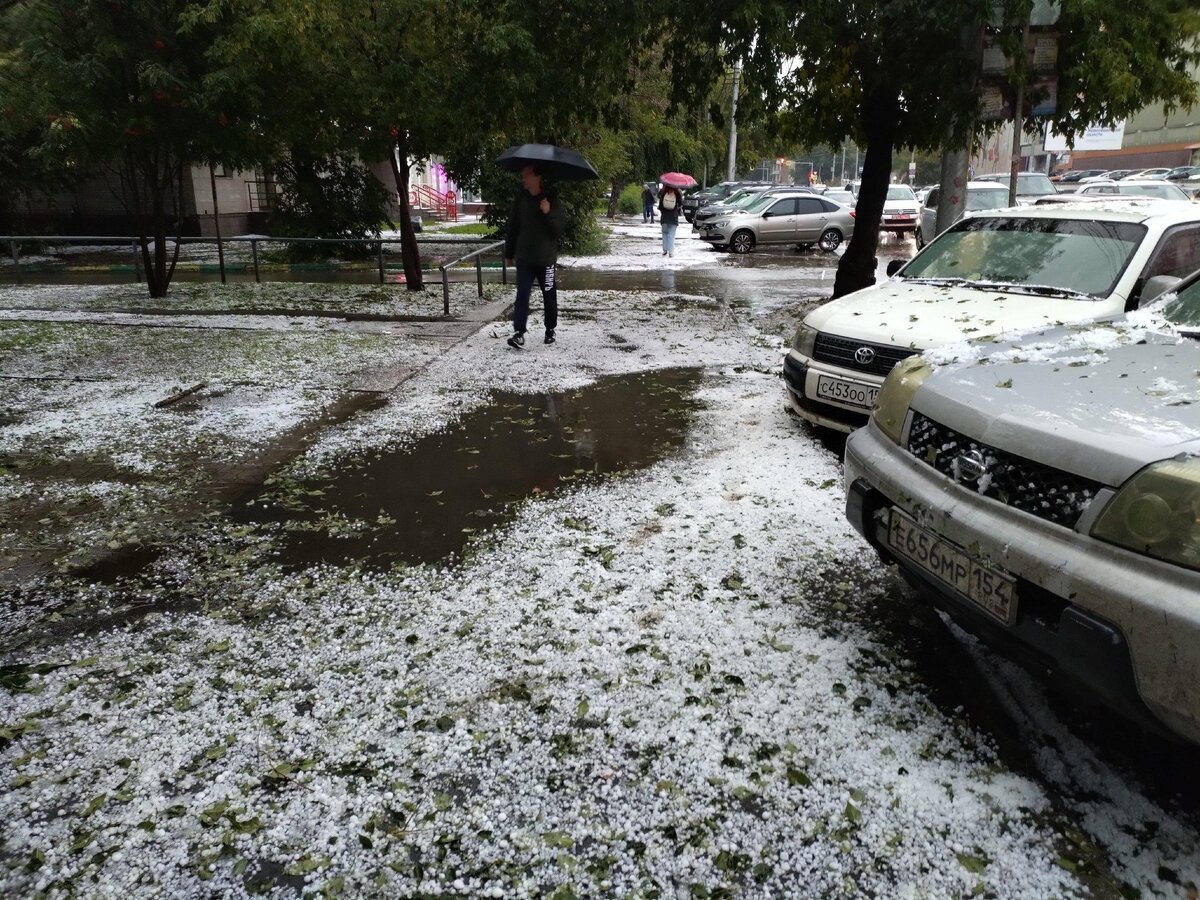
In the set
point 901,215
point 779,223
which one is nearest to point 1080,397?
point 779,223

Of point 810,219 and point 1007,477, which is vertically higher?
point 810,219

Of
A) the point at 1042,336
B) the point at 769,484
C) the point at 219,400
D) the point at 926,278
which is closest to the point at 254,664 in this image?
the point at 769,484

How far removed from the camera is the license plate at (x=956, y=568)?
2.57 metres

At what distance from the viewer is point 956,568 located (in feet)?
9.05

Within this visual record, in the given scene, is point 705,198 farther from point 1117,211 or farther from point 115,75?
point 1117,211

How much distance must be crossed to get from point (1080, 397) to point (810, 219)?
70.4ft

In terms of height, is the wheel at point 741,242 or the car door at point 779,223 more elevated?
the car door at point 779,223

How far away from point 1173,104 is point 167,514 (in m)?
11.4

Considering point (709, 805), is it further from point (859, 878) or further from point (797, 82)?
point (797, 82)

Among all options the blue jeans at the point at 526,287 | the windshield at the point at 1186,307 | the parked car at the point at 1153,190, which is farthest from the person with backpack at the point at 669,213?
the windshield at the point at 1186,307

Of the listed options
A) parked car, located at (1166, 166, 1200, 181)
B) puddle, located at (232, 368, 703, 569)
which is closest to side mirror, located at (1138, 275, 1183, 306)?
puddle, located at (232, 368, 703, 569)

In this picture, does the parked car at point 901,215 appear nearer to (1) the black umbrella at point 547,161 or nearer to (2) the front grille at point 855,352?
(1) the black umbrella at point 547,161

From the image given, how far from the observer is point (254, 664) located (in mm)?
3355

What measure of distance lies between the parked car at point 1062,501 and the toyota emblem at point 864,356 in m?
2.02
